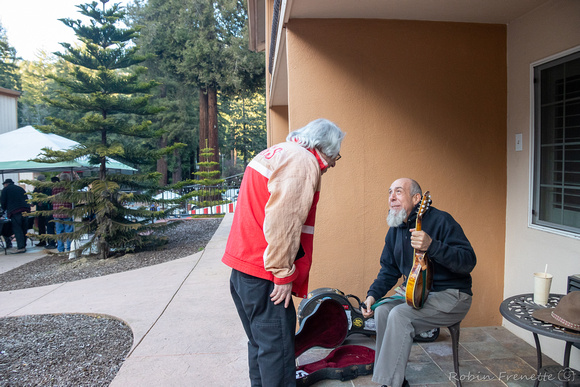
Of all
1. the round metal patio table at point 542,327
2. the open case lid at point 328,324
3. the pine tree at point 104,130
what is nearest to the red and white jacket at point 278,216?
the open case lid at point 328,324

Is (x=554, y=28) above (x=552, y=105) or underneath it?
above

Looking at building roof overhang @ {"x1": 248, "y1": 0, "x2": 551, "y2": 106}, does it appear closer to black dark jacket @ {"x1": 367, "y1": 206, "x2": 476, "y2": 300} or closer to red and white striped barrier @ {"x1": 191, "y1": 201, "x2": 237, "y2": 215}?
black dark jacket @ {"x1": 367, "y1": 206, "x2": 476, "y2": 300}

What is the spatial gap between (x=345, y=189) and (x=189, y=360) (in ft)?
6.49

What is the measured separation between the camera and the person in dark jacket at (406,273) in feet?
7.76

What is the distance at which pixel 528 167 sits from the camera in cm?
331

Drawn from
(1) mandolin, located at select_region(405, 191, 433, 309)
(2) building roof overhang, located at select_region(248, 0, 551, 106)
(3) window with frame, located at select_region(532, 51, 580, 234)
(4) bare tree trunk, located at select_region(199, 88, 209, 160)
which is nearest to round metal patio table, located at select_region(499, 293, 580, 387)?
(1) mandolin, located at select_region(405, 191, 433, 309)

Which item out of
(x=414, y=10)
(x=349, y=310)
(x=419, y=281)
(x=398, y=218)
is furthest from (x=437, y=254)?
(x=414, y=10)

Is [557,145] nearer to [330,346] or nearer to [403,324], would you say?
[403,324]

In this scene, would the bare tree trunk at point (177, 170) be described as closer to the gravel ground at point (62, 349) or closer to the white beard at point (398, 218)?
the gravel ground at point (62, 349)

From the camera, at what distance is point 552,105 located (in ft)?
10.3

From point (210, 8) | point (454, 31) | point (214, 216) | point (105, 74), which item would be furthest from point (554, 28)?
point (210, 8)

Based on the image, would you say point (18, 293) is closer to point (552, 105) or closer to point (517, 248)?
point (517, 248)

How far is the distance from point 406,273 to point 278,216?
4.38ft

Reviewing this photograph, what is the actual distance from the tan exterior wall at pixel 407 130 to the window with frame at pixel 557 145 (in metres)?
0.38
